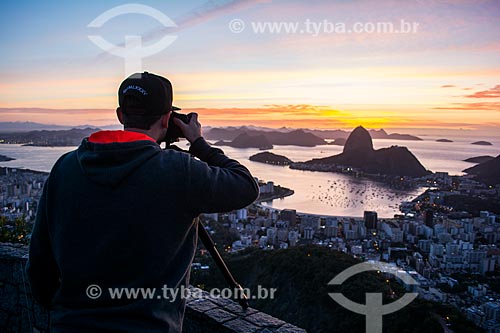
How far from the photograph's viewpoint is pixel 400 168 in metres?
36.0

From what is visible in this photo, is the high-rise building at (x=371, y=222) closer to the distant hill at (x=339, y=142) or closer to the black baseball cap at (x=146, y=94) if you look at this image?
the black baseball cap at (x=146, y=94)

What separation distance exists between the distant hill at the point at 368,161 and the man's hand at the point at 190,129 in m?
36.7

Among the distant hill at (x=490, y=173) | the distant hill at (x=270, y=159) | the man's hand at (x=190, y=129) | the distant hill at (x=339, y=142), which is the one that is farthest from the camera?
the distant hill at (x=339, y=142)

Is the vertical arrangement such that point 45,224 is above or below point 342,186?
above

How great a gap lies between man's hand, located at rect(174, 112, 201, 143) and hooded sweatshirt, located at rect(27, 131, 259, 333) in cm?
16

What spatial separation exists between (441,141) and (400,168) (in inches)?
2143

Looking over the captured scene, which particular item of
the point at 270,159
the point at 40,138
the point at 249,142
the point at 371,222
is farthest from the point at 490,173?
the point at 40,138

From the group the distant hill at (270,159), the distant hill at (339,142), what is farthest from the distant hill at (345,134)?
the distant hill at (270,159)

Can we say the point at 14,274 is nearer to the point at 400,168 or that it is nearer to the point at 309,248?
the point at 309,248

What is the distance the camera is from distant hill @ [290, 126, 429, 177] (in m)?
35.8

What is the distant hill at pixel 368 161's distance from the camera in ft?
117

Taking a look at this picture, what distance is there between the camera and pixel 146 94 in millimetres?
749

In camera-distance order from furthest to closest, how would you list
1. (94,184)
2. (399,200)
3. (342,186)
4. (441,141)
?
(441,141) < (342,186) < (399,200) < (94,184)

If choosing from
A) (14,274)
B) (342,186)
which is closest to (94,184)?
(14,274)
